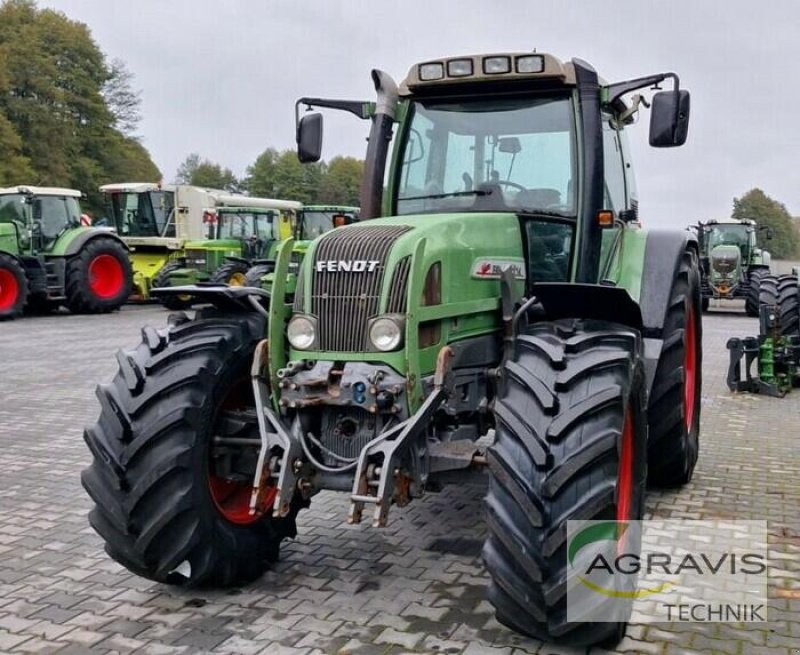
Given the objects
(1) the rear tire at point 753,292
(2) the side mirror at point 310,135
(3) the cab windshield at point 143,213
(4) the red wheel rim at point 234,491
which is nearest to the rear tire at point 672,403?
(2) the side mirror at point 310,135

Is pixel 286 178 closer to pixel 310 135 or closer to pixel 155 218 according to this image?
pixel 155 218

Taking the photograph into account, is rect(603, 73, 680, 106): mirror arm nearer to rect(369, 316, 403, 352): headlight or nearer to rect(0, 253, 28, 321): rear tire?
rect(369, 316, 403, 352): headlight

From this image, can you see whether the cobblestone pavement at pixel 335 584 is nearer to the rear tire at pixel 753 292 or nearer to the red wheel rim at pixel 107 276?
the rear tire at pixel 753 292

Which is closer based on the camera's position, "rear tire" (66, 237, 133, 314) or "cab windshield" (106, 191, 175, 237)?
"rear tire" (66, 237, 133, 314)

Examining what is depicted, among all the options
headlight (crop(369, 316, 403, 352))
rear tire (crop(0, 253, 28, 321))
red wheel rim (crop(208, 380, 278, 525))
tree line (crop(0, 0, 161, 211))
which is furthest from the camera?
tree line (crop(0, 0, 161, 211))

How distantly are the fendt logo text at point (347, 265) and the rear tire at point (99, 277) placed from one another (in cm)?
1632

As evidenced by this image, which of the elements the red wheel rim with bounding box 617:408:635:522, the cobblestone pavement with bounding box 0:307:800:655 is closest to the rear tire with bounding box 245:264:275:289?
the cobblestone pavement with bounding box 0:307:800:655

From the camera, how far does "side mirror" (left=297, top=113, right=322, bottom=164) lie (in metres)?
5.46

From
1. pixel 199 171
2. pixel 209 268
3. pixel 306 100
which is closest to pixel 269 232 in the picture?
pixel 209 268

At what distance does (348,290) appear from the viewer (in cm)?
400

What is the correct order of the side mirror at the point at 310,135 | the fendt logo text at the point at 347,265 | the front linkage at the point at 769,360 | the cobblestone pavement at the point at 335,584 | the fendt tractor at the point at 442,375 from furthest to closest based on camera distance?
the front linkage at the point at 769,360, the side mirror at the point at 310,135, the fendt logo text at the point at 347,265, the cobblestone pavement at the point at 335,584, the fendt tractor at the point at 442,375

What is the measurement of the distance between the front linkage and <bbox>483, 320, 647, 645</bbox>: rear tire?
6.84m

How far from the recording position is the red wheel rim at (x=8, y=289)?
712 inches

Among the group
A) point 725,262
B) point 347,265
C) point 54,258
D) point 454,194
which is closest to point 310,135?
point 454,194
